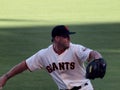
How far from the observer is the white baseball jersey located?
5836mm

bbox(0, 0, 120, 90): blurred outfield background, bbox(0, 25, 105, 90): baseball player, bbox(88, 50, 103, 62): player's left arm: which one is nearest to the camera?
bbox(88, 50, 103, 62): player's left arm

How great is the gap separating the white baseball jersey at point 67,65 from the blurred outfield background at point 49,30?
3.01 m

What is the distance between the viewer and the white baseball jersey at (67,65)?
19.1ft

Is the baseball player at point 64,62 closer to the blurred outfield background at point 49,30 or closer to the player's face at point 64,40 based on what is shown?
the player's face at point 64,40

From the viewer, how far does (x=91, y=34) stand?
590 inches

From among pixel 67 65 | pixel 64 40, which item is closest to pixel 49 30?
pixel 67 65

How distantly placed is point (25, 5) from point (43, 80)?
14.5m

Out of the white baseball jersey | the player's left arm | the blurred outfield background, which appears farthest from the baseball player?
the blurred outfield background

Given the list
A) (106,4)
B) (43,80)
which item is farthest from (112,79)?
(106,4)

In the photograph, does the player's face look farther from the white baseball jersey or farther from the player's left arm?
the player's left arm

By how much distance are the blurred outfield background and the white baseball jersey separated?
3.01 metres

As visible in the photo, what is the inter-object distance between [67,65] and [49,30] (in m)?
9.89

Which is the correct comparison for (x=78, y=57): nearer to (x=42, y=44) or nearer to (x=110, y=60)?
(x=110, y=60)

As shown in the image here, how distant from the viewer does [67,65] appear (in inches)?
231
